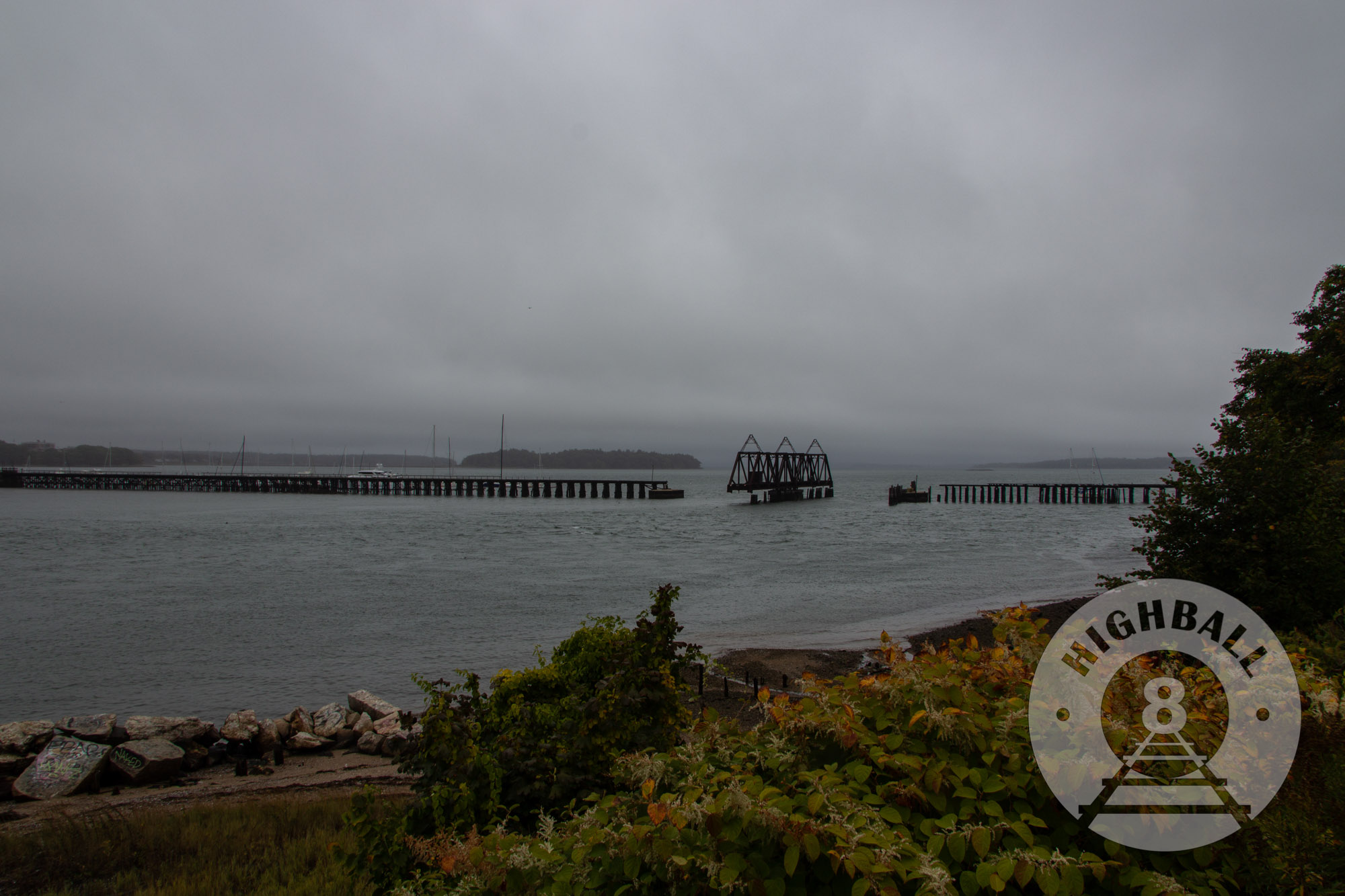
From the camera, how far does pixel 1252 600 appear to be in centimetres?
869

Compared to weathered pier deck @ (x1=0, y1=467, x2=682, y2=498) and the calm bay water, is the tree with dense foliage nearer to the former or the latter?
the calm bay water

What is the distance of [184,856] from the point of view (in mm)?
6160

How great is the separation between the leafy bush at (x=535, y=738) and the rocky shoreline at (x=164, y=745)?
5.34 meters

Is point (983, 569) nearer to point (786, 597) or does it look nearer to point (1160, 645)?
point (786, 597)

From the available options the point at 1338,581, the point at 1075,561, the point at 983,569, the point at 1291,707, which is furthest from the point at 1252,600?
the point at 1075,561

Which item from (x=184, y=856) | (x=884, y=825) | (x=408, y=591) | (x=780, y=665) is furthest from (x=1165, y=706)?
(x=408, y=591)

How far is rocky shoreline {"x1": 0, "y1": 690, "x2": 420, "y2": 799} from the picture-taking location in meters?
9.14

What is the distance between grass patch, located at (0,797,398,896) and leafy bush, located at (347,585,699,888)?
1.60 metres

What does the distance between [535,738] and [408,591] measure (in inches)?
997

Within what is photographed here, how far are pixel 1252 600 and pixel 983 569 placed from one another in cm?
2529

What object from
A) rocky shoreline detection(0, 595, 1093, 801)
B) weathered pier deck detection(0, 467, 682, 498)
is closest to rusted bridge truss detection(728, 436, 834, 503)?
weathered pier deck detection(0, 467, 682, 498)

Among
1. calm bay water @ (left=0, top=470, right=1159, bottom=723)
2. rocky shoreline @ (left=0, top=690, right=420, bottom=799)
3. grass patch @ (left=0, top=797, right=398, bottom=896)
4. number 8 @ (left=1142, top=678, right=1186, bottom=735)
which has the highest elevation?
number 8 @ (left=1142, top=678, right=1186, bottom=735)

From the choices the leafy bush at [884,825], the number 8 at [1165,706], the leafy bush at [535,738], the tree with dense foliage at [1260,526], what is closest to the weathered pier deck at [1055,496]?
the tree with dense foliage at [1260,526]

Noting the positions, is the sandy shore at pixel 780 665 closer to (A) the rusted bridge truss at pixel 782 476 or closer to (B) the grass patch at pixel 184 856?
(B) the grass patch at pixel 184 856
